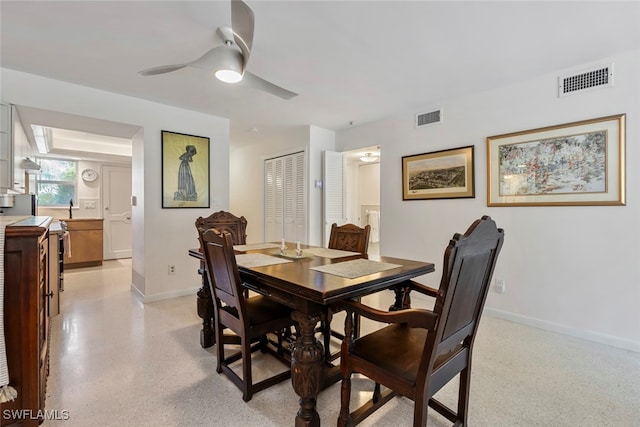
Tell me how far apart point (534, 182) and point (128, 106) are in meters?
4.35

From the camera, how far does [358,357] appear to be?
1307mm

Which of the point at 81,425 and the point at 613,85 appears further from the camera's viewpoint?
the point at 613,85

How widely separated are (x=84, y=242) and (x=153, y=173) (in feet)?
9.90

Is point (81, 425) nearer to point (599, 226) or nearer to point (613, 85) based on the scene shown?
point (599, 226)

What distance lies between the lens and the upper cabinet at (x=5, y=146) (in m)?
2.56

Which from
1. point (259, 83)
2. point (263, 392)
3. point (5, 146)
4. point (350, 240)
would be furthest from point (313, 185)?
point (5, 146)

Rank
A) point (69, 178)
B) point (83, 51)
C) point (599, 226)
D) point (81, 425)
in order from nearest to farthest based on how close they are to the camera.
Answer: point (81, 425) < point (83, 51) < point (599, 226) < point (69, 178)

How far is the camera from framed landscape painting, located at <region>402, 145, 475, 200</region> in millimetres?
3210

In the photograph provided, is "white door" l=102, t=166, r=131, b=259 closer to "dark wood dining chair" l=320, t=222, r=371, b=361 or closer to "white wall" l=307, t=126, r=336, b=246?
"white wall" l=307, t=126, r=336, b=246

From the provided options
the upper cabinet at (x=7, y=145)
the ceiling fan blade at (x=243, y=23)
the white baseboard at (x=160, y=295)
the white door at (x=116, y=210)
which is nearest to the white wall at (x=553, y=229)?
the ceiling fan blade at (x=243, y=23)

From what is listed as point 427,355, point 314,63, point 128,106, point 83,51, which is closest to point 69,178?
point 128,106

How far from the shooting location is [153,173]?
341cm

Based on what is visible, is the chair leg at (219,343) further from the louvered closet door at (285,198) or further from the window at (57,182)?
the window at (57,182)

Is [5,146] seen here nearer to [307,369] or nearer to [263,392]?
[263,392]
